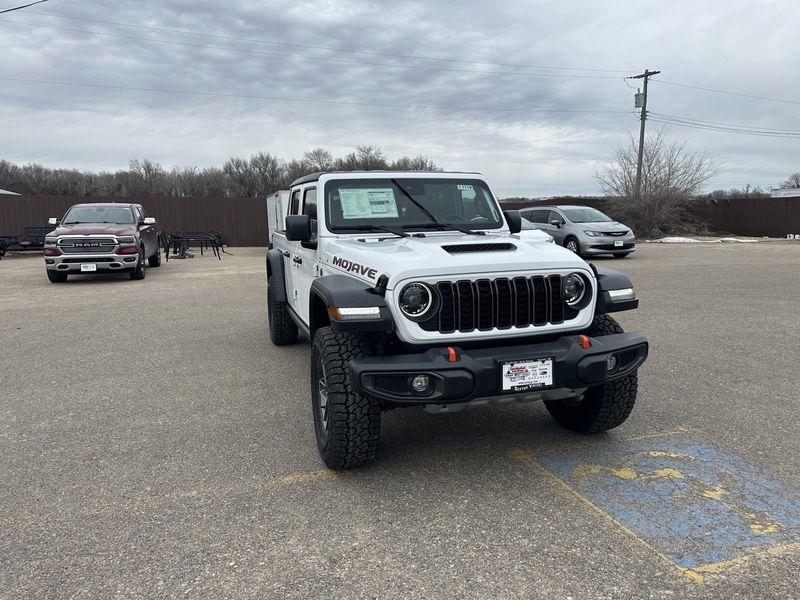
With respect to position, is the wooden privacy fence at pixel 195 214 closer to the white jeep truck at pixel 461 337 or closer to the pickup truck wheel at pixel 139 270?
the pickup truck wheel at pixel 139 270

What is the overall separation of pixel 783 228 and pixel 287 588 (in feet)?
108

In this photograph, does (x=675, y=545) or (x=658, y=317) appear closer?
(x=675, y=545)

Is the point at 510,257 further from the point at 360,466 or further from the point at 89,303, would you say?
the point at 89,303

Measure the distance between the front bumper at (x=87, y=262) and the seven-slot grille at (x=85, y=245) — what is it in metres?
0.09

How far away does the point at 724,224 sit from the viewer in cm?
3191

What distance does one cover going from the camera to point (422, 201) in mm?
4855

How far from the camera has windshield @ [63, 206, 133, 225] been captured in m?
13.4

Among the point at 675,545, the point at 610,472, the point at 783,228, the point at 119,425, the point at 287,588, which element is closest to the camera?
the point at 287,588

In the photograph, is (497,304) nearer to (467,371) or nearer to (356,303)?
(467,371)

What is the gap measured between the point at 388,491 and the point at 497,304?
1.20m

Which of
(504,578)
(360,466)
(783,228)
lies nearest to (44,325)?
(360,466)

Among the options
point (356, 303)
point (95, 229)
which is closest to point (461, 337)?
point (356, 303)

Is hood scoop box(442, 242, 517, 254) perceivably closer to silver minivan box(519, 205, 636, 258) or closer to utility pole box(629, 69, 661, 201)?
silver minivan box(519, 205, 636, 258)

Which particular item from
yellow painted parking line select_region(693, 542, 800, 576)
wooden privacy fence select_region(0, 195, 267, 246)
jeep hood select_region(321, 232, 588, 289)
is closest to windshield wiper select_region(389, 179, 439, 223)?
jeep hood select_region(321, 232, 588, 289)
